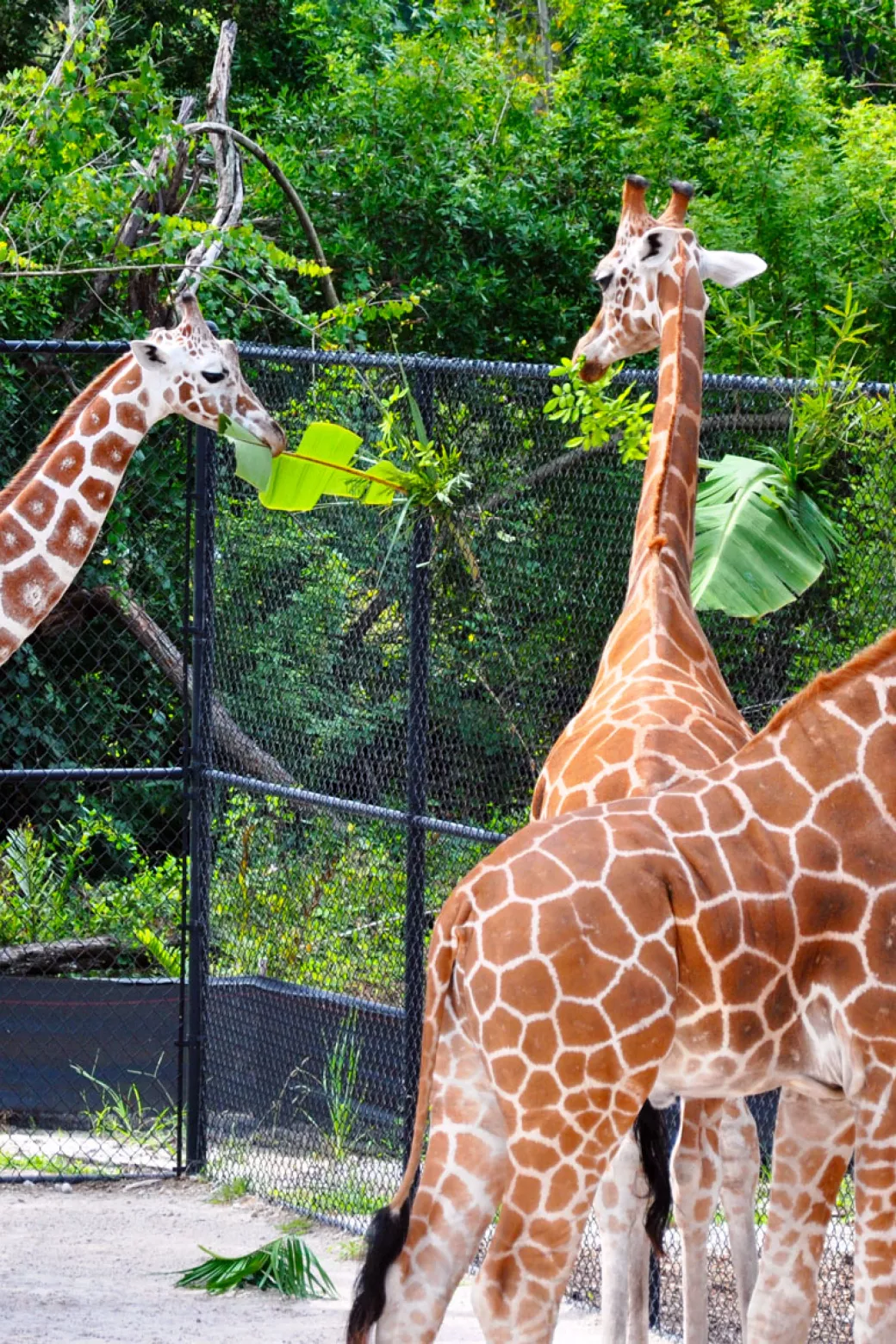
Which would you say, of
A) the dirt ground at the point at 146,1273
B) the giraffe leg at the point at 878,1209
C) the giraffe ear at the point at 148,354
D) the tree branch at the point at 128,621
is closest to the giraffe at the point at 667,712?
the giraffe leg at the point at 878,1209

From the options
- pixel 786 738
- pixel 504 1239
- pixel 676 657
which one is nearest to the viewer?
pixel 504 1239

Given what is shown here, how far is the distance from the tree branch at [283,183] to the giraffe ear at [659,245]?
3.92 meters

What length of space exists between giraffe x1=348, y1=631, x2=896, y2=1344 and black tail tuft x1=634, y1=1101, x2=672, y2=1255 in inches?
23.4

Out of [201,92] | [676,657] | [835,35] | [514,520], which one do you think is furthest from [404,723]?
[835,35]

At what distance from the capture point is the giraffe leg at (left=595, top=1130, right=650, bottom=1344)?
3.77 m

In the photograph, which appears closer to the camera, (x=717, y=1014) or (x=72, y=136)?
(x=717, y=1014)

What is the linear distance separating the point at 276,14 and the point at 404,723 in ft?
24.2

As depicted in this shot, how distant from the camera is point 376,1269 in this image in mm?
3043

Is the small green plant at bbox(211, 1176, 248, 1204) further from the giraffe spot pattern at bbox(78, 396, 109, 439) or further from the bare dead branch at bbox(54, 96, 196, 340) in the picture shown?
the bare dead branch at bbox(54, 96, 196, 340)

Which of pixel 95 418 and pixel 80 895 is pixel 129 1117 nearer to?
pixel 80 895

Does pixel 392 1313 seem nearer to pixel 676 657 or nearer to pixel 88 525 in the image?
pixel 676 657

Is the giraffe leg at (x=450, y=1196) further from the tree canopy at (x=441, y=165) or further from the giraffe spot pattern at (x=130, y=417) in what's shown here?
the tree canopy at (x=441, y=165)

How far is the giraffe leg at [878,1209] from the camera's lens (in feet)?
9.64

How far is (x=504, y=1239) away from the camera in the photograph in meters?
2.91
